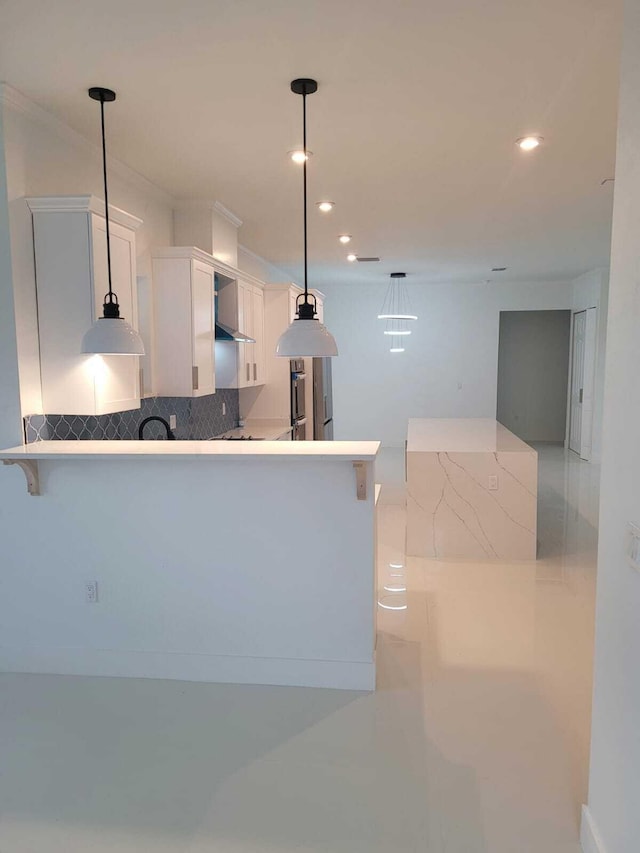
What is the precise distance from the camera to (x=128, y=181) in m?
3.84

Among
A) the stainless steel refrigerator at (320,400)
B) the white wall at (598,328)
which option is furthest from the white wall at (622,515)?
the white wall at (598,328)

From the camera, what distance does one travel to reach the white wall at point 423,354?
9.92 m

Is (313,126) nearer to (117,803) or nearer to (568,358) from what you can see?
(117,803)

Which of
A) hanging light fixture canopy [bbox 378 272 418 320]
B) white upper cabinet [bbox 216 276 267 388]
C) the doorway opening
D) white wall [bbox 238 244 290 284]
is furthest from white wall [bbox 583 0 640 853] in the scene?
hanging light fixture canopy [bbox 378 272 418 320]

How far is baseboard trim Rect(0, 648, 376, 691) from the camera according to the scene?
2.90 meters

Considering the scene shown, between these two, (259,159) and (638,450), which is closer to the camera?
(638,450)

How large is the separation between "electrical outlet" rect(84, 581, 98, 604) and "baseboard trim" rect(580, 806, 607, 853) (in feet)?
7.44

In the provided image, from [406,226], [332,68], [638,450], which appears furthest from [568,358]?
[638,450]

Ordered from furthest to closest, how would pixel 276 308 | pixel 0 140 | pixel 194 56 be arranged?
pixel 276 308 → pixel 0 140 → pixel 194 56

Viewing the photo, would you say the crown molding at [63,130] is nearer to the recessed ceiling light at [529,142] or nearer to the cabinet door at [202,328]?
the cabinet door at [202,328]

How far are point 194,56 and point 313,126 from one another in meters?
0.86

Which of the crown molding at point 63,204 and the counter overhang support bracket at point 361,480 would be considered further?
the crown molding at point 63,204

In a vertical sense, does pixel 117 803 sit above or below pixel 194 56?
below

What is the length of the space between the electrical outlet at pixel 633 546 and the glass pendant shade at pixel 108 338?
2119 mm
